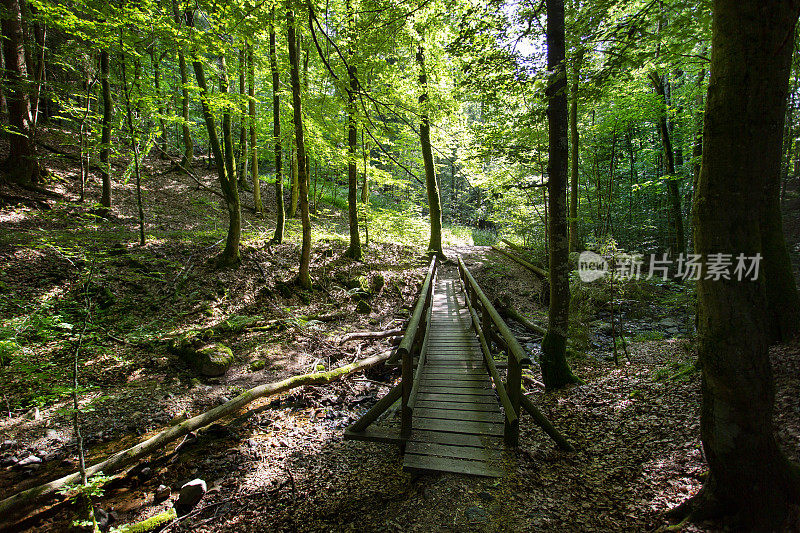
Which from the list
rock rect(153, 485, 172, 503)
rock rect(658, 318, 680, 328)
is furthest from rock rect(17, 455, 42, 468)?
rock rect(658, 318, 680, 328)

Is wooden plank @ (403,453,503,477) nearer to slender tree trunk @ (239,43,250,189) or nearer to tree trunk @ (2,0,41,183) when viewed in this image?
slender tree trunk @ (239,43,250,189)

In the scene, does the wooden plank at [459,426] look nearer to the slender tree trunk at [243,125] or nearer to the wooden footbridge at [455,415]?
the wooden footbridge at [455,415]

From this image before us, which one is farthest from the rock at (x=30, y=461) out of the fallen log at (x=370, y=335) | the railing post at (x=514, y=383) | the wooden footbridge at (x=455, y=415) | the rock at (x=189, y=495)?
the railing post at (x=514, y=383)

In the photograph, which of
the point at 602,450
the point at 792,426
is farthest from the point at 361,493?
the point at 792,426

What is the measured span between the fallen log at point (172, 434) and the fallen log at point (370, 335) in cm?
117

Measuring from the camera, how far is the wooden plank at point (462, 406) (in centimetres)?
463

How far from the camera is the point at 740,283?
237 cm

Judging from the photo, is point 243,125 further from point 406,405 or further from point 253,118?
point 406,405

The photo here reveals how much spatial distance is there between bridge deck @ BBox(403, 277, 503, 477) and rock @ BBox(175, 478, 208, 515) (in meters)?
2.32

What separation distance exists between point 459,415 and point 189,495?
3.42m

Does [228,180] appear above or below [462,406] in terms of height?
above

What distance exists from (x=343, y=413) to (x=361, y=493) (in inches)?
73.4

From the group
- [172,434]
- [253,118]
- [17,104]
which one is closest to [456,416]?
[172,434]

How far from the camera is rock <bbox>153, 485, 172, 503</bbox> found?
3.45 metres
